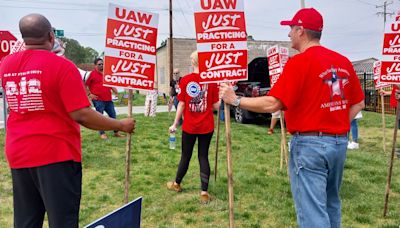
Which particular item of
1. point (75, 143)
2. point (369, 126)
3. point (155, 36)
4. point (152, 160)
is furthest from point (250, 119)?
point (75, 143)

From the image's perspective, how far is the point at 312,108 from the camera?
271cm

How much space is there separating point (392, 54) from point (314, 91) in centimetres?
229

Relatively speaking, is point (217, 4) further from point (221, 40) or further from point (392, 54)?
point (392, 54)

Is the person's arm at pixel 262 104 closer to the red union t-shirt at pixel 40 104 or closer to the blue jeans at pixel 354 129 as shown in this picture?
the red union t-shirt at pixel 40 104

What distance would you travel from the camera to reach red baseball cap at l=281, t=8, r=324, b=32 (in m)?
2.79

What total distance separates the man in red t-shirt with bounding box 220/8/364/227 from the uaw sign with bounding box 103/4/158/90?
105cm

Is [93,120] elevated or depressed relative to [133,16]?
depressed

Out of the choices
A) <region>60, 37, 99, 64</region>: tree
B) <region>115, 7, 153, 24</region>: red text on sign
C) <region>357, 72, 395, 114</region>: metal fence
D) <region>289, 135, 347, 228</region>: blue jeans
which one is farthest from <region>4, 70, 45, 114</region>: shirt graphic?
<region>60, 37, 99, 64</region>: tree

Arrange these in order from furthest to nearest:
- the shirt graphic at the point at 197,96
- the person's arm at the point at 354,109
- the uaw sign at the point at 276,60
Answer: the uaw sign at the point at 276,60 < the shirt graphic at the point at 197,96 < the person's arm at the point at 354,109

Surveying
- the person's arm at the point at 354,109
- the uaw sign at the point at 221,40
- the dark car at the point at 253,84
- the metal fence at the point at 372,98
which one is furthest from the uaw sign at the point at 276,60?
the metal fence at the point at 372,98

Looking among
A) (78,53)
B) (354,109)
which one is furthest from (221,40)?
(78,53)

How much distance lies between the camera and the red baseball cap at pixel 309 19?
279 centimetres

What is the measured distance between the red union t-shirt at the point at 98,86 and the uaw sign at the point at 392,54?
20.7ft

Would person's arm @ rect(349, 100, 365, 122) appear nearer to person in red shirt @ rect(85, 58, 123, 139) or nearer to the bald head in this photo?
the bald head
